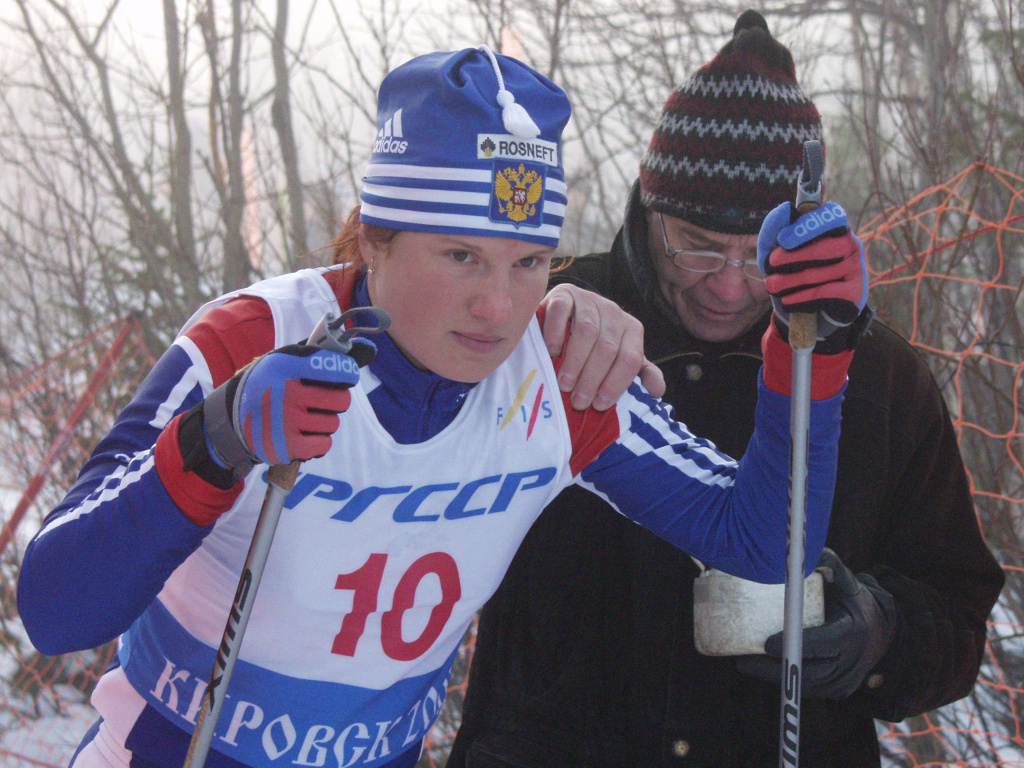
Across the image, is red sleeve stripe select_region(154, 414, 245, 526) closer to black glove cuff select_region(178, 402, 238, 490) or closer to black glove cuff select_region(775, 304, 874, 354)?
black glove cuff select_region(178, 402, 238, 490)

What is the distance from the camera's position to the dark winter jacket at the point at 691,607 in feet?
6.98

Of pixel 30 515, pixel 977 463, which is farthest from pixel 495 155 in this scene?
pixel 30 515

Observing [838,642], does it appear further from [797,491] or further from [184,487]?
[184,487]

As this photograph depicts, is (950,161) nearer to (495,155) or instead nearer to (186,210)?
(495,155)

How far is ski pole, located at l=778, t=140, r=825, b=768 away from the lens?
1.61 metres

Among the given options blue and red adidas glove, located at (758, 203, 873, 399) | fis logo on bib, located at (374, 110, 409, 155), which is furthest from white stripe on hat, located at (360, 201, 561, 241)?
blue and red adidas glove, located at (758, 203, 873, 399)

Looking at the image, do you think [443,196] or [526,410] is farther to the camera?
[526,410]

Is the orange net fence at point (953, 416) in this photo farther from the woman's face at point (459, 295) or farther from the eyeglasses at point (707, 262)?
the woman's face at point (459, 295)

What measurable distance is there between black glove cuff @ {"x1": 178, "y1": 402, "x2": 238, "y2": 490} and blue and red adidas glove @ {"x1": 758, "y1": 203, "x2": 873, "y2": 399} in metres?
0.91

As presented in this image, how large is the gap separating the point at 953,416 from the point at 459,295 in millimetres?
3649

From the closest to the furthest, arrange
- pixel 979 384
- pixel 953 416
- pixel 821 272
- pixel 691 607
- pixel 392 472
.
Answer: pixel 821 272, pixel 392 472, pixel 691 607, pixel 979 384, pixel 953 416

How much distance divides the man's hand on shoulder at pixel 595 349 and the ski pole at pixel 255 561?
53 cm

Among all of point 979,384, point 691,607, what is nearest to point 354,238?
point 691,607

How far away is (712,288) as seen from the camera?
2.23 metres
